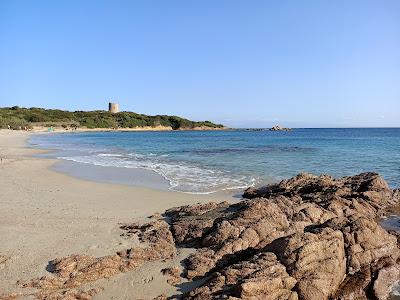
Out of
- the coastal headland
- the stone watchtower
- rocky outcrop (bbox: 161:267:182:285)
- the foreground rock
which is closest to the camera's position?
the foreground rock

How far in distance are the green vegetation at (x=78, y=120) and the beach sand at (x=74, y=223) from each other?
8023cm

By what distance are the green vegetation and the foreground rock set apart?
3512 inches

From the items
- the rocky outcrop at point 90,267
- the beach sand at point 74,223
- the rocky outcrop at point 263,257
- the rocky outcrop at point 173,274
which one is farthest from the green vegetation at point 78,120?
the rocky outcrop at point 173,274

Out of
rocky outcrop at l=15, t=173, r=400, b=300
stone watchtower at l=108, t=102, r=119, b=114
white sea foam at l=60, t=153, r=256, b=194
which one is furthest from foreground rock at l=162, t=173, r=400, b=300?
stone watchtower at l=108, t=102, r=119, b=114

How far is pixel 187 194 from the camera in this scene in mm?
15219

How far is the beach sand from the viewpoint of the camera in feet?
23.2

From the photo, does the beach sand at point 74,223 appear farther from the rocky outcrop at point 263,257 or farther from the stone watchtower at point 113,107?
the stone watchtower at point 113,107

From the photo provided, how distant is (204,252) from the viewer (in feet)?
25.5

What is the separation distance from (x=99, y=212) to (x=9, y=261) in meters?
4.14

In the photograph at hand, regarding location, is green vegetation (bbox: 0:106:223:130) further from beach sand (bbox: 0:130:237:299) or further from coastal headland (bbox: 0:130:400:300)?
coastal headland (bbox: 0:130:400:300)

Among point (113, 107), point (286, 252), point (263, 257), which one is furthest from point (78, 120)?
point (286, 252)

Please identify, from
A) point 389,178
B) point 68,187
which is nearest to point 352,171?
point 389,178

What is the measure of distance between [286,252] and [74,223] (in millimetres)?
6211

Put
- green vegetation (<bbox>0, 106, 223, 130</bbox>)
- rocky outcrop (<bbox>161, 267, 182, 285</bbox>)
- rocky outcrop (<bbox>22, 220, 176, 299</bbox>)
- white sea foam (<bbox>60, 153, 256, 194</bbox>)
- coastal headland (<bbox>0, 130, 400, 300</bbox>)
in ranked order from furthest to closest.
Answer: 1. green vegetation (<bbox>0, 106, 223, 130</bbox>)
2. white sea foam (<bbox>60, 153, 256, 194</bbox>)
3. rocky outcrop (<bbox>161, 267, 182, 285</bbox>)
4. rocky outcrop (<bbox>22, 220, 176, 299</bbox>)
5. coastal headland (<bbox>0, 130, 400, 300</bbox>)
